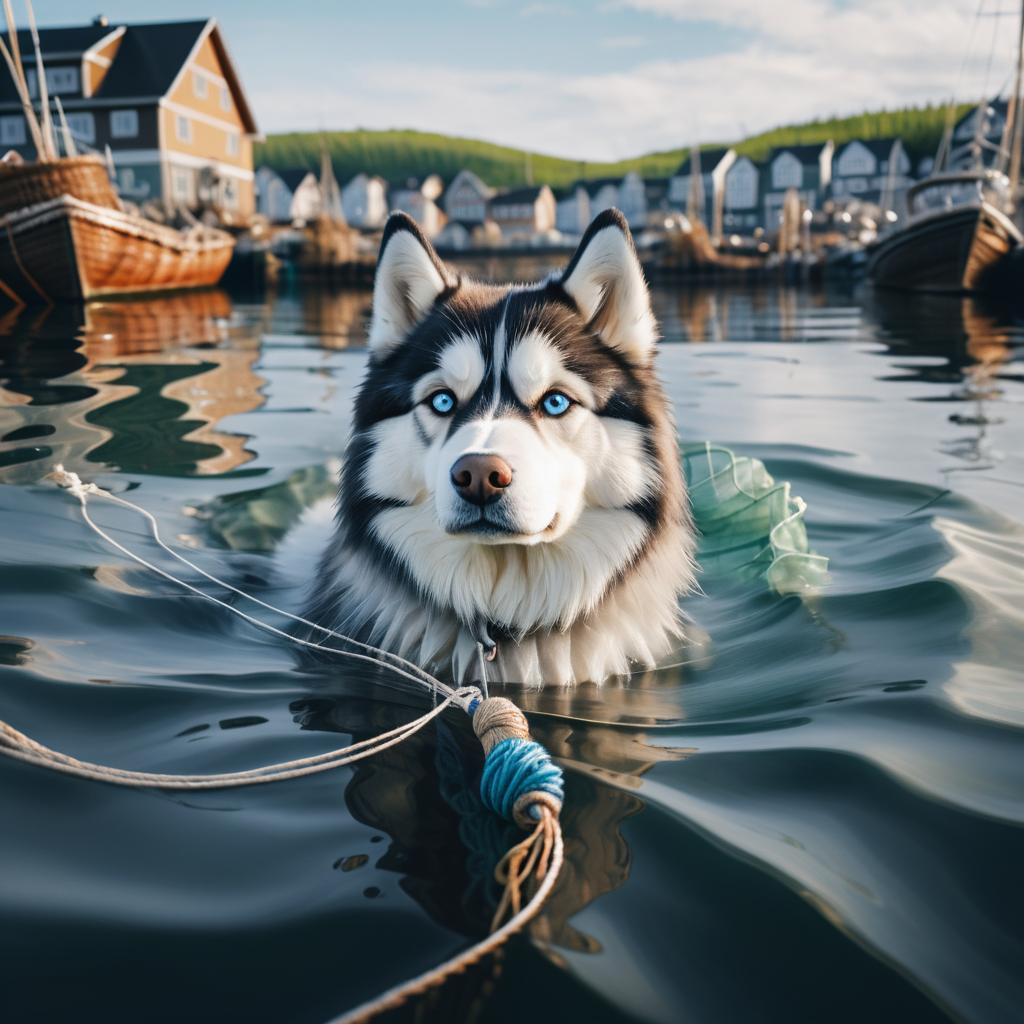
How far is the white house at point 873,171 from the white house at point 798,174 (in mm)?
1390

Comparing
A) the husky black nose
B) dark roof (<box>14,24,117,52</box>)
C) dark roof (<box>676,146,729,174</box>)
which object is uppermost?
dark roof (<box>14,24,117,52</box>)

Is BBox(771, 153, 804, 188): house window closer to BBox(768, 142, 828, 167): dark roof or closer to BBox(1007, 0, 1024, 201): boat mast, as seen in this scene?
BBox(768, 142, 828, 167): dark roof

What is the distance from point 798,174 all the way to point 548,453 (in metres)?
93.8

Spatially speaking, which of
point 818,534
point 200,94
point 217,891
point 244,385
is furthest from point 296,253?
point 217,891

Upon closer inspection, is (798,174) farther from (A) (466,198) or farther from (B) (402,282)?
(B) (402,282)

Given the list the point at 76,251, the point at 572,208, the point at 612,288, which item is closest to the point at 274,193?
the point at 572,208

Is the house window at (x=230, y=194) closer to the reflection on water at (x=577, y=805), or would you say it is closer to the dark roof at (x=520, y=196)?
the dark roof at (x=520, y=196)

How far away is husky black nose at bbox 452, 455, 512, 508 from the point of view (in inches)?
110

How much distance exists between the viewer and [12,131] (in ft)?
153

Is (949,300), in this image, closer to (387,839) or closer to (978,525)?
(978,525)

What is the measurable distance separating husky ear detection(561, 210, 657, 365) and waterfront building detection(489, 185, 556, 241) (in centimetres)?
8961

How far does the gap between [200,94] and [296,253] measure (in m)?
9.86

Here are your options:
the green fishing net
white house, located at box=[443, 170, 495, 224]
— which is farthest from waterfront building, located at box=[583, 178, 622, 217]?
the green fishing net

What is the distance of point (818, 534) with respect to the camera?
5605 mm
